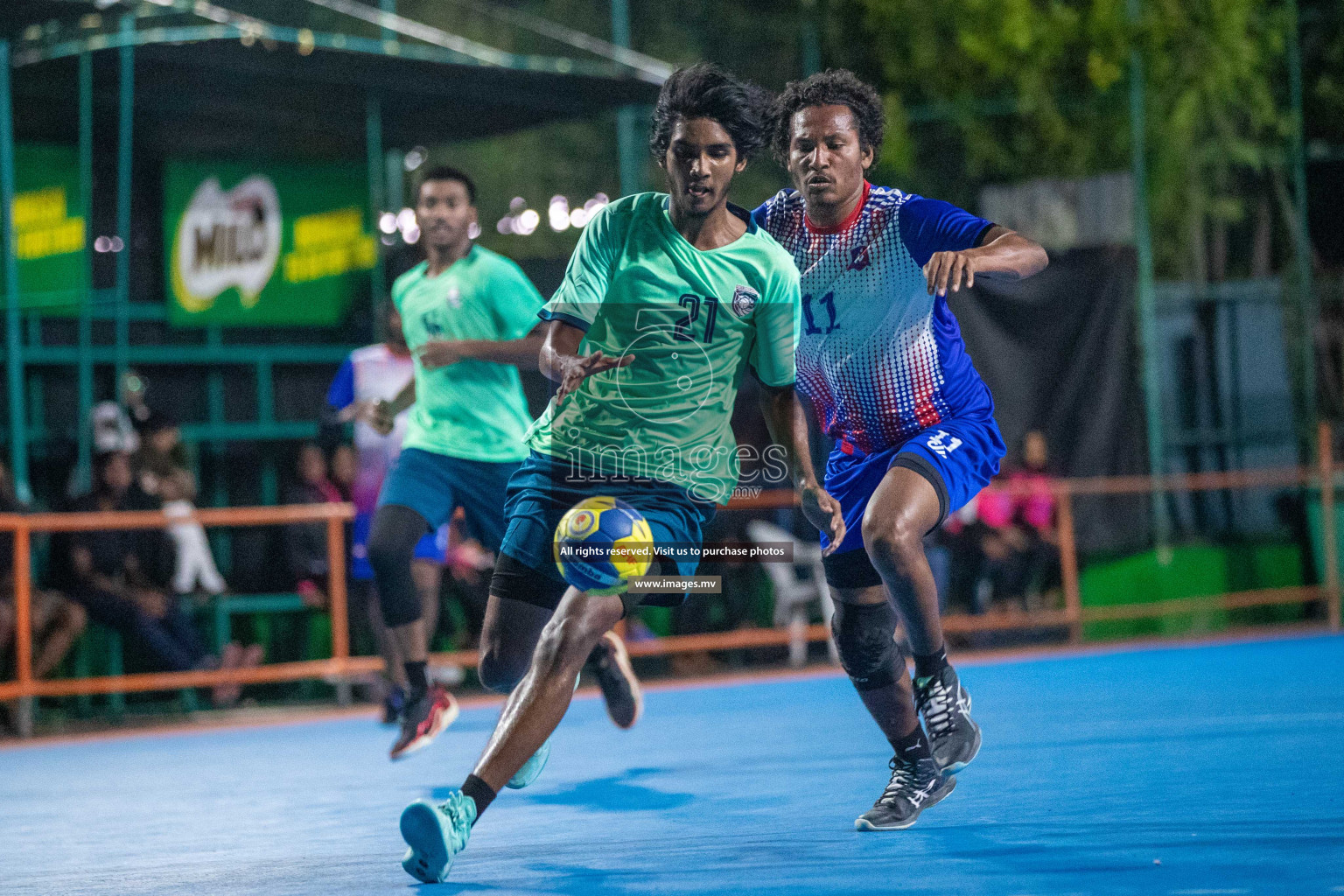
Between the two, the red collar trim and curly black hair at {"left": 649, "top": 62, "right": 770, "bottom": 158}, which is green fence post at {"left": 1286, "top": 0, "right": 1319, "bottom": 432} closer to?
the red collar trim

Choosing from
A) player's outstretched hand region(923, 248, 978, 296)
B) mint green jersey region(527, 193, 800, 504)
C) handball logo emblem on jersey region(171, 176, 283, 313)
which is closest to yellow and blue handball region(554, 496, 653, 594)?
mint green jersey region(527, 193, 800, 504)

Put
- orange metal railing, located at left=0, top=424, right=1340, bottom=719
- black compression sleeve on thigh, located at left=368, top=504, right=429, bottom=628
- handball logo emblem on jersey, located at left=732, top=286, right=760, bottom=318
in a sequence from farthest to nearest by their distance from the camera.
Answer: orange metal railing, located at left=0, top=424, right=1340, bottom=719, black compression sleeve on thigh, located at left=368, top=504, right=429, bottom=628, handball logo emblem on jersey, located at left=732, top=286, right=760, bottom=318

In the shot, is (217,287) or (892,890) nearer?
(892,890)

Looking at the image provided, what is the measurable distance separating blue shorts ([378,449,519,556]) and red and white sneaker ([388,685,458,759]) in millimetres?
724

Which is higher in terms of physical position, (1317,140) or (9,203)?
(1317,140)

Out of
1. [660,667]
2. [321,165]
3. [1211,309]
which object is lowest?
[660,667]

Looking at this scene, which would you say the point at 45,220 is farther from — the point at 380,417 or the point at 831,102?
the point at 831,102

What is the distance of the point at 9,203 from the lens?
36.7 ft

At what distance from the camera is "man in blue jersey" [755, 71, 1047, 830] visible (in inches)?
188

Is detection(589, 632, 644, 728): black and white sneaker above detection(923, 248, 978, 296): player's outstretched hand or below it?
below

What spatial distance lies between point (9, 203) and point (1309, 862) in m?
9.88

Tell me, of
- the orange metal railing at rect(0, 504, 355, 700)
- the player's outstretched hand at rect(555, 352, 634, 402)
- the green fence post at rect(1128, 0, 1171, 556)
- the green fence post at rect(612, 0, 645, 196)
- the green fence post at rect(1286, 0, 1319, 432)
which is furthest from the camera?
the green fence post at rect(1286, 0, 1319, 432)

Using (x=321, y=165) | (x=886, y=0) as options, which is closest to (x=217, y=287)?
(x=321, y=165)

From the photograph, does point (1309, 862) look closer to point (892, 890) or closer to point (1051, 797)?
point (892, 890)
